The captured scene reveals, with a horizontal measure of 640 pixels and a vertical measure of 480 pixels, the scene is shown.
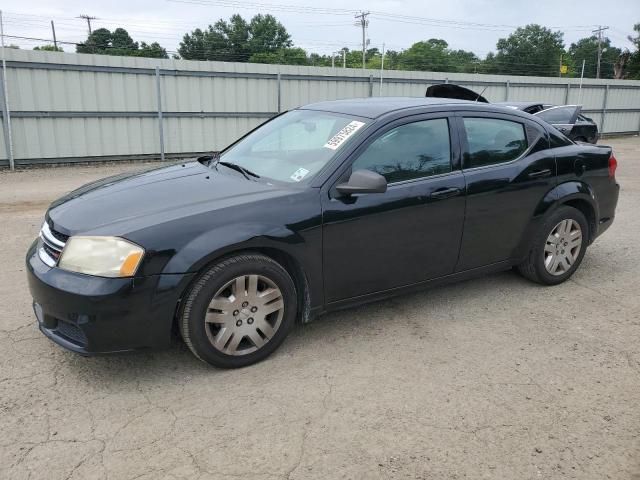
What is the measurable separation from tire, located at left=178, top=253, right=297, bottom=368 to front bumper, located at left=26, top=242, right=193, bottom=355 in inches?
4.8

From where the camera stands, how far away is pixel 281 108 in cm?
1453

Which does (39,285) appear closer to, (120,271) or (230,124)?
(120,271)

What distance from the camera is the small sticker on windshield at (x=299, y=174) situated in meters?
3.50

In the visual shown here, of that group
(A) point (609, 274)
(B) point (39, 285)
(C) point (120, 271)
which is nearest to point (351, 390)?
(C) point (120, 271)

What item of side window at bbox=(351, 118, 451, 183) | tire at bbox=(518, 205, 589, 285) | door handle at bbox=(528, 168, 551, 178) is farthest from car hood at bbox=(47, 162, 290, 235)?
tire at bbox=(518, 205, 589, 285)

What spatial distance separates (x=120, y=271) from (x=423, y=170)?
6.96 ft

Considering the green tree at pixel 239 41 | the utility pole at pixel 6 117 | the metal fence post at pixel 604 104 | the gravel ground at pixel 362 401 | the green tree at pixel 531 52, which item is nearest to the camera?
the gravel ground at pixel 362 401

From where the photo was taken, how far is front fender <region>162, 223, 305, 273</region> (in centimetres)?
294

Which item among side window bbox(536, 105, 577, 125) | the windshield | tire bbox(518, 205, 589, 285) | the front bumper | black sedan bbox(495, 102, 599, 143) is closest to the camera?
the front bumper

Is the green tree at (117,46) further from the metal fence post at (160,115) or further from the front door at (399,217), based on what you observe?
the front door at (399,217)

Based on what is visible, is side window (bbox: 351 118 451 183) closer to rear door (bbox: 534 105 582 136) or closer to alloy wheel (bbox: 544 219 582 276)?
alloy wheel (bbox: 544 219 582 276)

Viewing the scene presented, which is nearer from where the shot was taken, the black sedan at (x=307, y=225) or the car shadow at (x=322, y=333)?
the black sedan at (x=307, y=225)

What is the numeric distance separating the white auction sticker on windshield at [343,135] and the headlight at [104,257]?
145cm

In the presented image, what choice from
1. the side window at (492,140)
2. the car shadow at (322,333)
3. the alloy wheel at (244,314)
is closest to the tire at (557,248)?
the car shadow at (322,333)
